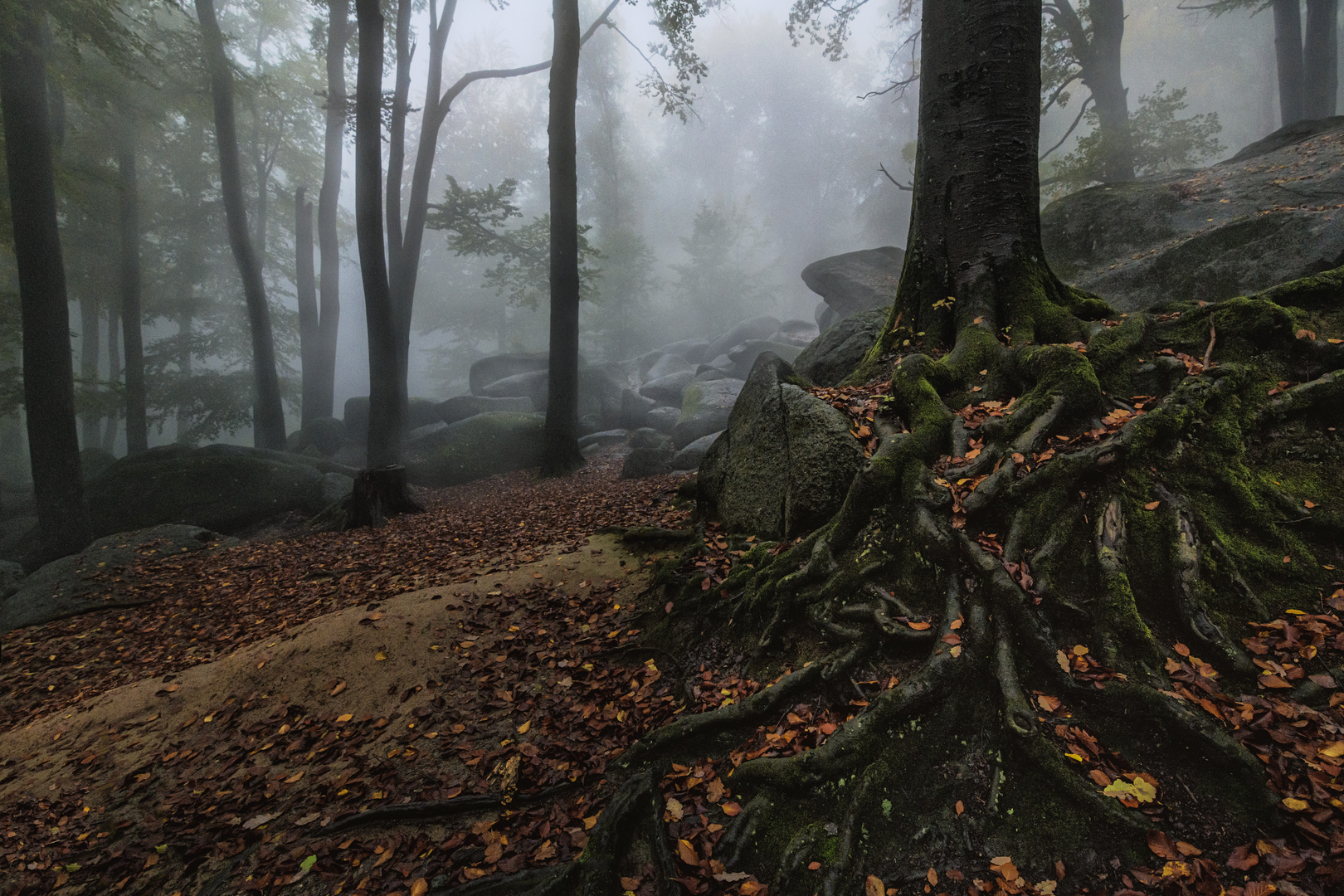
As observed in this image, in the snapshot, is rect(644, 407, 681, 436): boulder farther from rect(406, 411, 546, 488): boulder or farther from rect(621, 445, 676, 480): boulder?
rect(621, 445, 676, 480): boulder

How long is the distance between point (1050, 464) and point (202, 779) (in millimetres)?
5607

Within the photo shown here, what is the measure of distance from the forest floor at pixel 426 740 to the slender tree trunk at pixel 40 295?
381 centimetres

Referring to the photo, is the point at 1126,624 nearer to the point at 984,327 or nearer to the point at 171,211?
the point at 984,327

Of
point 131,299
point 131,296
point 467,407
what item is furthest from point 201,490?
point 131,296

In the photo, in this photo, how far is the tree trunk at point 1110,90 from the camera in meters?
12.4

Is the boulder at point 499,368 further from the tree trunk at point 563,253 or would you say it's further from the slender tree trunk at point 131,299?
the tree trunk at point 563,253

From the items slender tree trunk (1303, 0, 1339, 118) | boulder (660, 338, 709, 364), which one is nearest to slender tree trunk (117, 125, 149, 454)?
boulder (660, 338, 709, 364)

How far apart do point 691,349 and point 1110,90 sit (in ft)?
68.2

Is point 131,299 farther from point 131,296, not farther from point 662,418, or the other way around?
point 662,418

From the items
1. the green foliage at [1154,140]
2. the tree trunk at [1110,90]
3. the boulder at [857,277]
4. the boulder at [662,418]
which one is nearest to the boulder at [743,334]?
the boulder at [857,277]

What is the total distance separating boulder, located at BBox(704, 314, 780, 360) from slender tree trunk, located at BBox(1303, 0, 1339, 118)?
19.6 m

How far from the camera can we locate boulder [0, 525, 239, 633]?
21.8 ft

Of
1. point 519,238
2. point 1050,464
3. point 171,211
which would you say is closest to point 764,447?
point 1050,464

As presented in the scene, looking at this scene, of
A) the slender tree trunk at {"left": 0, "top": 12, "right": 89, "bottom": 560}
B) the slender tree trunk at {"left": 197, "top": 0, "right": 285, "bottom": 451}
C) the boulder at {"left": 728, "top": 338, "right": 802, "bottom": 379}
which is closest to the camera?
the slender tree trunk at {"left": 0, "top": 12, "right": 89, "bottom": 560}
